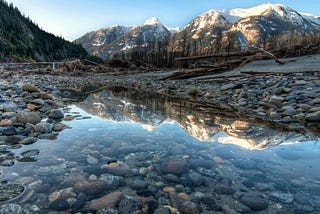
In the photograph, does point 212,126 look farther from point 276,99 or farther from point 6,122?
point 6,122

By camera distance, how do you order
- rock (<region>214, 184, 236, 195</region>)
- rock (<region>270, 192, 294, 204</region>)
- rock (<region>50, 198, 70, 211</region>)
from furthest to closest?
rock (<region>214, 184, 236, 195</region>) → rock (<region>270, 192, 294, 204</region>) → rock (<region>50, 198, 70, 211</region>)

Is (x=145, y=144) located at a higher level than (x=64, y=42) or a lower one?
lower

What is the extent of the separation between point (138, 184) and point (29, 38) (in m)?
144

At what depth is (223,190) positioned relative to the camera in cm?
242

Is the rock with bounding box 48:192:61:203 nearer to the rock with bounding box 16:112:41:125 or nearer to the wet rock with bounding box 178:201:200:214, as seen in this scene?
the wet rock with bounding box 178:201:200:214

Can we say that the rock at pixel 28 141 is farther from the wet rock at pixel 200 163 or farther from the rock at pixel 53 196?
the wet rock at pixel 200 163

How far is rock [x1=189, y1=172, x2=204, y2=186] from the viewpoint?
2.59 metres

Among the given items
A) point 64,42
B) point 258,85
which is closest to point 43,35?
point 64,42

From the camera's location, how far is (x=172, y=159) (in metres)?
3.23

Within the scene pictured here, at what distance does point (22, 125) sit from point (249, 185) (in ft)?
12.7

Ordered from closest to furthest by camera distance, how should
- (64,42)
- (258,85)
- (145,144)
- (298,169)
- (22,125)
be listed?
1. (298,169)
2. (145,144)
3. (22,125)
4. (258,85)
5. (64,42)

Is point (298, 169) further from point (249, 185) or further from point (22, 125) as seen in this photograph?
point (22, 125)

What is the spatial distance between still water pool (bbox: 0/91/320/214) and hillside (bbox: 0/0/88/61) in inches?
4307

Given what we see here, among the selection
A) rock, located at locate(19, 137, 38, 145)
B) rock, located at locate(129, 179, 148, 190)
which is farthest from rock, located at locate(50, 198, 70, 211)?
rock, located at locate(19, 137, 38, 145)
